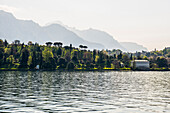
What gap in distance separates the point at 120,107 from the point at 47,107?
12205mm

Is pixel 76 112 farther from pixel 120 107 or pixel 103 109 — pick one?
pixel 120 107

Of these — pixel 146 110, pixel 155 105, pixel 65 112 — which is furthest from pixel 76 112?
pixel 155 105

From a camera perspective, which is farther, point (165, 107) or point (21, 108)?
point (165, 107)

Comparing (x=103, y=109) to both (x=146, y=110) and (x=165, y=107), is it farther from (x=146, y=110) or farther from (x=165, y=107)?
(x=165, y=107)

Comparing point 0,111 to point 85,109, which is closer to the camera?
point 0,111

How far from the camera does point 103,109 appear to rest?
3709cm

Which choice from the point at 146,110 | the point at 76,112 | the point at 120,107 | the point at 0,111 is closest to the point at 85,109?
the point at 76,112

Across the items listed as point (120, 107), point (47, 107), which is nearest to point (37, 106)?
point (47, 107)

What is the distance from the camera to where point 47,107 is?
126 feet

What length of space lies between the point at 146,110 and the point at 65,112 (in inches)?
512

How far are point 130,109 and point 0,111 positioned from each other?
20.1 meters

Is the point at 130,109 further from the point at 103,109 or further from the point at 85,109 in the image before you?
the point at 85,109

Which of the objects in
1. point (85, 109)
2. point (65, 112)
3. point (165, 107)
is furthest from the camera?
point (165, 107)

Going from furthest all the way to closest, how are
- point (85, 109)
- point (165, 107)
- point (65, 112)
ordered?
point (165, 107)
point (85, 109)
point (65, 112)
